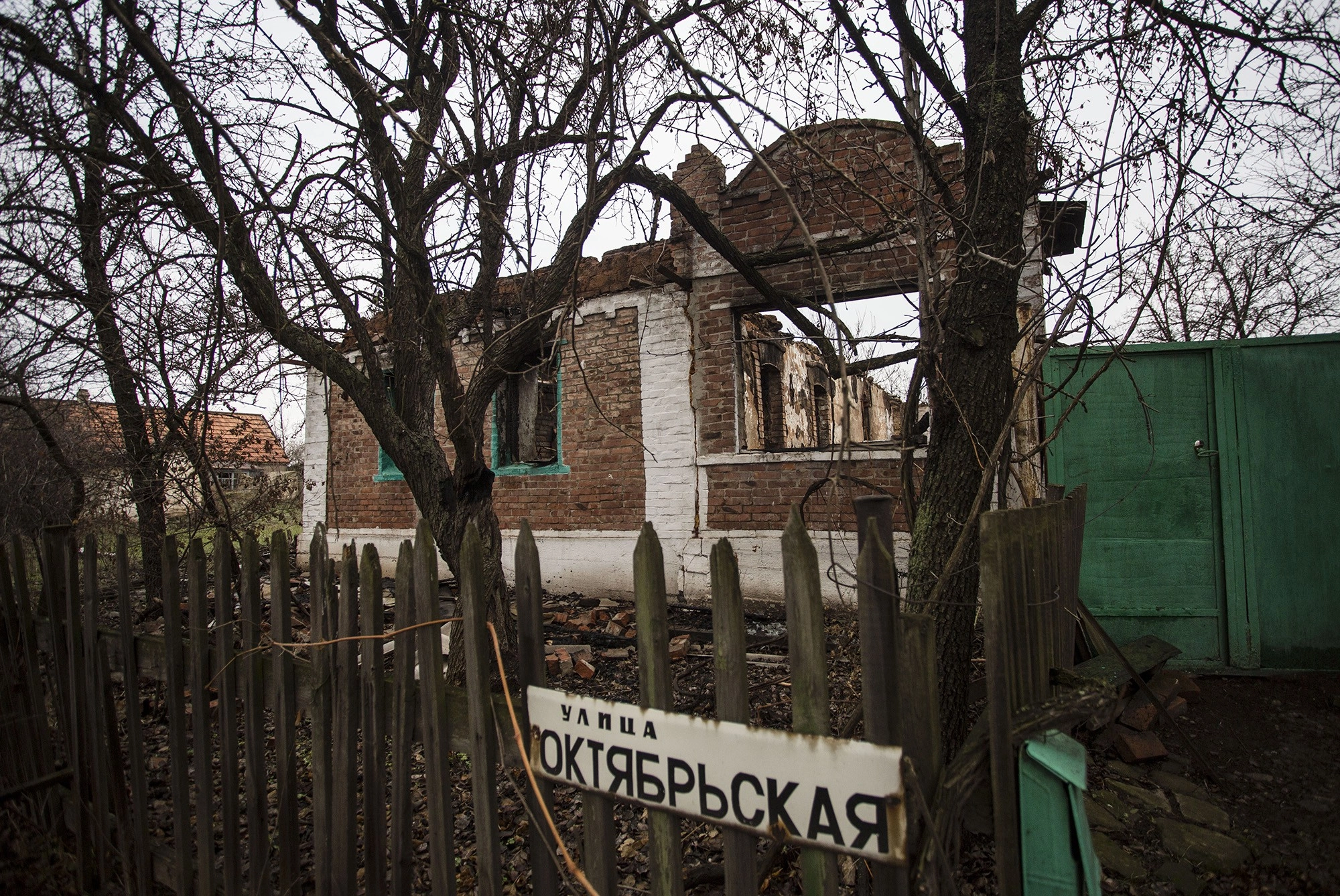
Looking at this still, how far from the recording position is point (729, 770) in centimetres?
125

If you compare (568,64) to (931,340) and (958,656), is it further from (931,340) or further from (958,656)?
(958,656)

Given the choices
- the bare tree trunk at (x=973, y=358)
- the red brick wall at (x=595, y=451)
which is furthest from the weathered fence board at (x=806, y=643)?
the red brick wall at (x=595, y=451)

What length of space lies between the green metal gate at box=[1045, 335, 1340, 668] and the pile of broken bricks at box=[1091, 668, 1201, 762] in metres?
0.83

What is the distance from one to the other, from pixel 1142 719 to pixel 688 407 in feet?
16.3

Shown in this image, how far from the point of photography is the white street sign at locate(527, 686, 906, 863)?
1126 mm

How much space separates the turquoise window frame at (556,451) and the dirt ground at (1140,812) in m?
3.73

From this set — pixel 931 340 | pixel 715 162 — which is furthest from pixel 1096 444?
pixel 715 162

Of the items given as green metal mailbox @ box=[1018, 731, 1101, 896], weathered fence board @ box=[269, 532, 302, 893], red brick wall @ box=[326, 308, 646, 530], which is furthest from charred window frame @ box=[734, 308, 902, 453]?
weathered fence board @ box=[269, 532, 302, 893]

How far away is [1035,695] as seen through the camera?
5.22 feet

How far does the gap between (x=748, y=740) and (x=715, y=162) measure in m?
7.31

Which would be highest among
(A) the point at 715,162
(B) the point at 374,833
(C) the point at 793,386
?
(A) the point at 715,162

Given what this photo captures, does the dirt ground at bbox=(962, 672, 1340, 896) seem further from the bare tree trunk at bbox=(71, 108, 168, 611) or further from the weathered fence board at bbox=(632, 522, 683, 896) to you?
the bare tree trunk at bbox=(71, 108, 168, 611)

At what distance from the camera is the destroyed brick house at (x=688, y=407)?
6812mm

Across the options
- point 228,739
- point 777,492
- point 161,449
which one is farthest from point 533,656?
point 777,492
